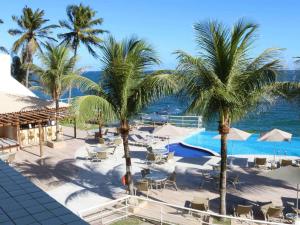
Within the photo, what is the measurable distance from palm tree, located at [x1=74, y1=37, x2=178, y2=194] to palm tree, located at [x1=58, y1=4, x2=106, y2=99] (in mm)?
22402

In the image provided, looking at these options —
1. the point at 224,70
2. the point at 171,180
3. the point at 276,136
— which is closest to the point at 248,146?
the point at 276,136

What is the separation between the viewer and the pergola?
19828 millimetres

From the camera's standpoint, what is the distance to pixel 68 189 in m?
14.5

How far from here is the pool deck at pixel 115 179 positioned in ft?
43.7

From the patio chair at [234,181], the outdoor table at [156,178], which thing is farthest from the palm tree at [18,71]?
the patio chair at [234,181]

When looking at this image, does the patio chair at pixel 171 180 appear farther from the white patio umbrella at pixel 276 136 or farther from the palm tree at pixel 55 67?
the palm tree at pixel 55 67

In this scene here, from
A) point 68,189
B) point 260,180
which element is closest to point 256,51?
point 260,180

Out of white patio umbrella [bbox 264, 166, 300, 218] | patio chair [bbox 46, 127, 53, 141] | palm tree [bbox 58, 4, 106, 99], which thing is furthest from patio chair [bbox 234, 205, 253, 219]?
palm tree [bbox 58, 4, 106, 99]

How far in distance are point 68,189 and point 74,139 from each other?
34.1 feet

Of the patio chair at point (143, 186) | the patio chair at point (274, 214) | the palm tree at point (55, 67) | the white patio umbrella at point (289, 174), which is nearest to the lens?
the white patio umbrella at point (289, 174)

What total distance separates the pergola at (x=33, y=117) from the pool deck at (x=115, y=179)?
71.7 inches

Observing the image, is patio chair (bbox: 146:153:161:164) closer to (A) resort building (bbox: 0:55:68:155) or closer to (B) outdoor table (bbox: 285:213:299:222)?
(A) resort building (bbox: 0:55:68:155)

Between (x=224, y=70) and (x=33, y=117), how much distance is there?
1357 centimetres

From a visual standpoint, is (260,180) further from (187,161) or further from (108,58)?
(108,58)
